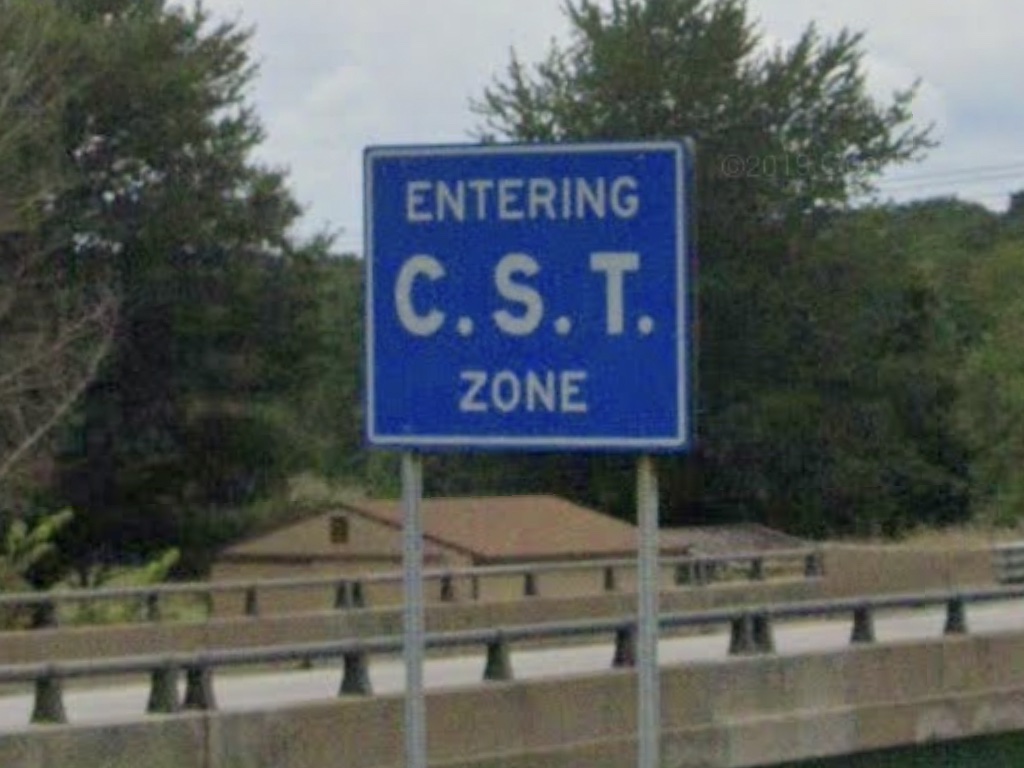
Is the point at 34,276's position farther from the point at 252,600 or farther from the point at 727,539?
the point at 252,600

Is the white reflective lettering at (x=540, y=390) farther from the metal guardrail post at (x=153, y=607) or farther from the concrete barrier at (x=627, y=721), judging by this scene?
the metal guardrail post at (x=153, y=607)

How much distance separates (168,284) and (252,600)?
3453 centimetres

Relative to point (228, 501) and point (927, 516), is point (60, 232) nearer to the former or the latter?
point (228, 501)

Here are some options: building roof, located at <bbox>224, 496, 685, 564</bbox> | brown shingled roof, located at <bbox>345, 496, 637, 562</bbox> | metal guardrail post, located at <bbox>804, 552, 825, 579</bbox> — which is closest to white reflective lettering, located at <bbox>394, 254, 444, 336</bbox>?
metal guardrail post, located at <bbox>804, 552, 825, 579</bbox>

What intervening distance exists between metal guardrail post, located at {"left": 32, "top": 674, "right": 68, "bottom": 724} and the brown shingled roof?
3655 centimetres

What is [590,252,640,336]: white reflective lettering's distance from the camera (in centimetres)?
774

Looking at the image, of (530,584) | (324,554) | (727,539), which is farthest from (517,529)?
(530,584)

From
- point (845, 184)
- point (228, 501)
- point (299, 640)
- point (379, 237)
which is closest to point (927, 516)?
point (845, 184)

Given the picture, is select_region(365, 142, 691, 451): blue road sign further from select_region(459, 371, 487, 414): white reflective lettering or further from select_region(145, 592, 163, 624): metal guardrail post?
select_region(145, 592, 163, 624): metal guardrail post

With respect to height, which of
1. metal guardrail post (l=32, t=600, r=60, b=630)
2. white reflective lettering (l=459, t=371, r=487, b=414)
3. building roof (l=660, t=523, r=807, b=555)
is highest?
white reflective lettering (l=459, t=371, r=487, b=414)

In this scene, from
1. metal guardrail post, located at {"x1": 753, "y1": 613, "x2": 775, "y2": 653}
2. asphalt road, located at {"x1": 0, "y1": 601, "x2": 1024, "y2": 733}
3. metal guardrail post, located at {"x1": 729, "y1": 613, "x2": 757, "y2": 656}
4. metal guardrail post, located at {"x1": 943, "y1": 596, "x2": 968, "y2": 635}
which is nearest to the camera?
metal guardrail post, located at {"x1": 729, "y1": 613, "x2": 757, "y2": 656}

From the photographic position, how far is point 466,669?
28.0 meters

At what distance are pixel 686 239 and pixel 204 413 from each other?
62933 millimetres

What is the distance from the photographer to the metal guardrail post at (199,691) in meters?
18.1
